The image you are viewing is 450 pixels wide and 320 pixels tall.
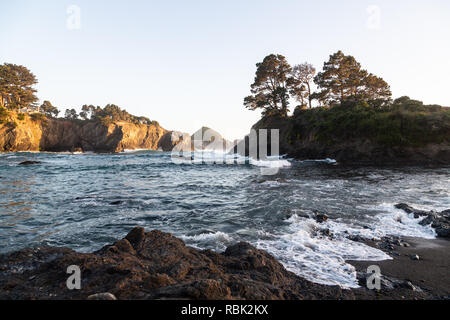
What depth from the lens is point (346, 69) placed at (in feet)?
137

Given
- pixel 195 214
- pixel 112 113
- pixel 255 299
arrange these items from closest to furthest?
1. pixel 255 299
2. pixel 195 214
3. pixel 112 113

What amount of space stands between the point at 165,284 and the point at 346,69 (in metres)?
50.3

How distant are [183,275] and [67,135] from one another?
3949 inches

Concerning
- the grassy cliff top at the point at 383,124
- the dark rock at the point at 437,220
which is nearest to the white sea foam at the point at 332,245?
the dark rock at the point at 437,220

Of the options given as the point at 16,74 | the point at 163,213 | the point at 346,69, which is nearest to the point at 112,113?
the point at 16,74

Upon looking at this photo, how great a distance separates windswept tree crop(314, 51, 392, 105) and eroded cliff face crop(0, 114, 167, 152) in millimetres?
81458

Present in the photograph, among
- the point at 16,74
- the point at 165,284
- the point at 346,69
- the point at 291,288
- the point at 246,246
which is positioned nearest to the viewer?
the point at 165,284

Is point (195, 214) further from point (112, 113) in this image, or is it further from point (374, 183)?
point (112, 113)

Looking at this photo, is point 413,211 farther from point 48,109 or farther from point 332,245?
point 48,109

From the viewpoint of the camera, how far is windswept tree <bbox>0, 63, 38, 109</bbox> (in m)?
64.9

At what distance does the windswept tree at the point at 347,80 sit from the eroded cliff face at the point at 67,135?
81.5m

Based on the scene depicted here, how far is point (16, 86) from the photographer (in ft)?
222

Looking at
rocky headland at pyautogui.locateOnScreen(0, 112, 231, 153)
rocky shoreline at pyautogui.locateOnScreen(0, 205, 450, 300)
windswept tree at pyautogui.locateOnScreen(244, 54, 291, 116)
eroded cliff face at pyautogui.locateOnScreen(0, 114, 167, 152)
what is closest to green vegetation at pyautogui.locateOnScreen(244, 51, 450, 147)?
windswept tree at pyautogui.locateOnScreen(244, 54, 291, 116)

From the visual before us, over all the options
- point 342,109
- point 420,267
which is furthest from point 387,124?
point 420,267
